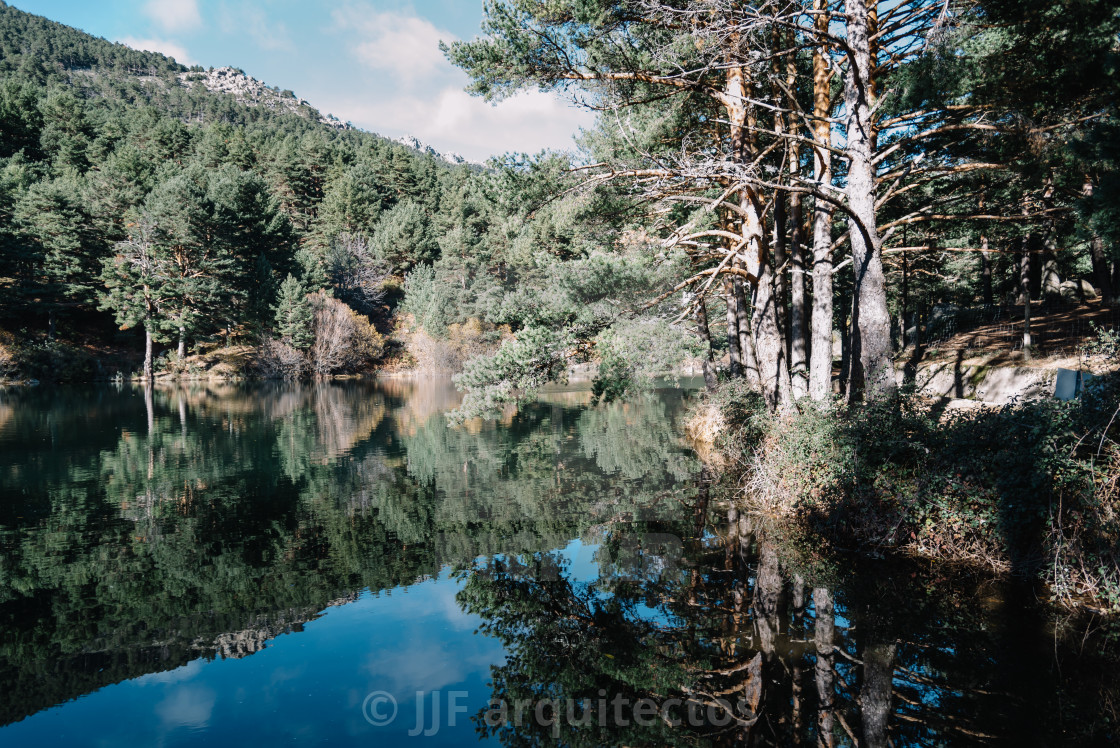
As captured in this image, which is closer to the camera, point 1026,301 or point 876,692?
point 876,692

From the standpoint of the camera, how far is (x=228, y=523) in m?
10.4

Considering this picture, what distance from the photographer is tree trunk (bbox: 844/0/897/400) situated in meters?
8.55

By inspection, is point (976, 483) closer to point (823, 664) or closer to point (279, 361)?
point (823, 664)

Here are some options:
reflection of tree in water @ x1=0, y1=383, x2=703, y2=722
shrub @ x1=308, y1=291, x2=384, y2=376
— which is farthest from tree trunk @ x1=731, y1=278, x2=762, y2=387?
shrub @ x1=308, y1=291, x2=384, y2=376

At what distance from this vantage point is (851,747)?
3982mm

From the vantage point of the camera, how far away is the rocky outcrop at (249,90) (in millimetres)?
169250

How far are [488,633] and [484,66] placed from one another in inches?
337

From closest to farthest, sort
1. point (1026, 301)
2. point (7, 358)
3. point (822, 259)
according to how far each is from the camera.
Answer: point (822, 259)
point (1026, 301)
point (7, 358)

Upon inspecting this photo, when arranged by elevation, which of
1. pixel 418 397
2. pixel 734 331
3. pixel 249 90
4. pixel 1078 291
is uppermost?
pixel 249 90

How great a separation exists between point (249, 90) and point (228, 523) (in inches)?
8447

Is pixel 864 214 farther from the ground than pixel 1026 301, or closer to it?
farther from the ground

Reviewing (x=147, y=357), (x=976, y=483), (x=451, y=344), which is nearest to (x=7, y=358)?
(x=147, y=357)

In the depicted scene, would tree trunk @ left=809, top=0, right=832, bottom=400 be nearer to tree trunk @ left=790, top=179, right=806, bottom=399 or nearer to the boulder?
tree trunk @ left=790, top=179, right=806, bottom=399

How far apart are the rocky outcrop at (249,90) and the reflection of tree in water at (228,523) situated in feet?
559
